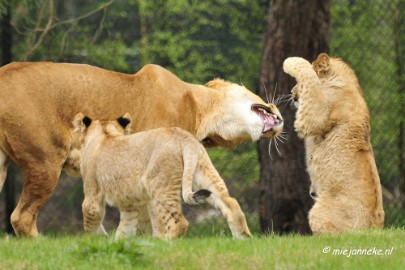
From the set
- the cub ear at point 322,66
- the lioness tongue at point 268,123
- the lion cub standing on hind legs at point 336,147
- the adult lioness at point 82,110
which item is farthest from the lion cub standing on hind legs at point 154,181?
the cub ear at point 322,66

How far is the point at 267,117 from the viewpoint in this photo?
9.86m

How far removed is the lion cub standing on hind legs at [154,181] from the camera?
314 inches

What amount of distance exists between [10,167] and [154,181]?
4.26 meters

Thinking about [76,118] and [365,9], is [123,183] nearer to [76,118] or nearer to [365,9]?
[76,118]

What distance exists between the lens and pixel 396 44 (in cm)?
1277

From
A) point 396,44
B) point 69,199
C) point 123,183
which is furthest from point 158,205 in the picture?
point 396,44

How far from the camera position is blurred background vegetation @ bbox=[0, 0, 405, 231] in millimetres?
12438

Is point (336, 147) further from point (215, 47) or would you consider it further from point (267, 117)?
point (215, 47)

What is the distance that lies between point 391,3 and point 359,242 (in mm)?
5886

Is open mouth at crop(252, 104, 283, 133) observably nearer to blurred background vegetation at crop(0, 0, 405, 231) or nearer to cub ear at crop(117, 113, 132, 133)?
cub ear at crop(117, 113, 132, 133)

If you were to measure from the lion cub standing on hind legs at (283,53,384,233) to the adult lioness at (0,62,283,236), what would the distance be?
1.81 feet

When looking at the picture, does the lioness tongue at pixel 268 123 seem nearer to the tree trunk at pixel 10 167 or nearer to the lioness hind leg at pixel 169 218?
the lioness hind leg at pixel 169 218

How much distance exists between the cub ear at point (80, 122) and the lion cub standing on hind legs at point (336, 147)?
1849 millimetres

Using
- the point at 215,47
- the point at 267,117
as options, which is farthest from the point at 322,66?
the point at 215,47
